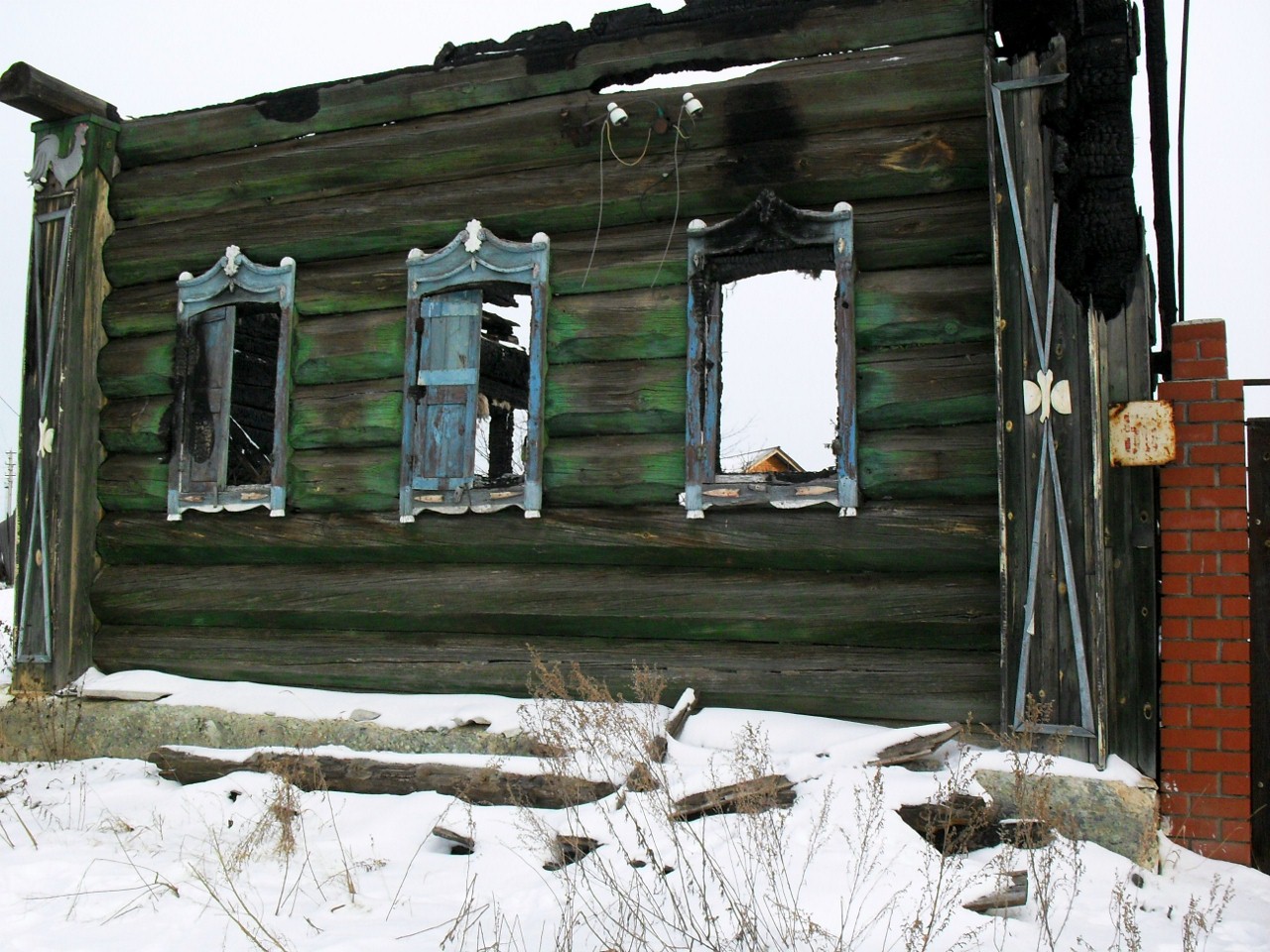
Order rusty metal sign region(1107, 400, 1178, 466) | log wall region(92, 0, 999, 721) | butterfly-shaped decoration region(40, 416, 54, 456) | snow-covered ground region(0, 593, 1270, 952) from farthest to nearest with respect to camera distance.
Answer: butterfly-shaped decoration region(40, 416, 54, 456)
log wall region(92, 0, 999, 721)
rusty metal sign region(1107, 400, 1178, 466)
snow-covered ground region(0, 593, 1270, 952)

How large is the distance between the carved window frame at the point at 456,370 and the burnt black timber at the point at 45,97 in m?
2.60

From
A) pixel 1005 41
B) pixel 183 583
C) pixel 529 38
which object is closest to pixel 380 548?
pixel 183 583

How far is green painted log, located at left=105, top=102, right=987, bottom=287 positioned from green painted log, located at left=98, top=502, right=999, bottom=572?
1548 millimetres

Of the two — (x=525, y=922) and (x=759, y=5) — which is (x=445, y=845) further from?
(x=759, y=5)

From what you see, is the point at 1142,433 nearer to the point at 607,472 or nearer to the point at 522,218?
the point at 607,472

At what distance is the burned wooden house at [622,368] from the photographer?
15.9 feet

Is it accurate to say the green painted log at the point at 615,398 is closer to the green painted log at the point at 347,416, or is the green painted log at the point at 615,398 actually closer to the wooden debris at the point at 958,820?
the green painted log at the point at 347,416

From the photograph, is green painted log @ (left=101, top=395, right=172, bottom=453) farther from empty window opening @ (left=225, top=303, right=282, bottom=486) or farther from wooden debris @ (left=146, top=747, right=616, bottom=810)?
→ wooden debris @ (left=146, top=747, right=616, bottom=810)

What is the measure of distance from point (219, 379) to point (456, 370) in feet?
5.67

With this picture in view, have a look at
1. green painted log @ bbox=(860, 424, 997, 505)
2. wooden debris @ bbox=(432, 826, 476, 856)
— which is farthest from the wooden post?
green painted log @ bbox=(860, 424, 997, 505)

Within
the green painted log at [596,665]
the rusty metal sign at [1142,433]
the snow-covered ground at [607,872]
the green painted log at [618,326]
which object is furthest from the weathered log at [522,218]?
the snow-covered ground at [607,872]

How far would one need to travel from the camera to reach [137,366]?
714cm

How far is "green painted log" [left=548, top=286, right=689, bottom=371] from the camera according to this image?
19.0 ft

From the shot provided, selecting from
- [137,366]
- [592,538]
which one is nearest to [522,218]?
[592,538]
